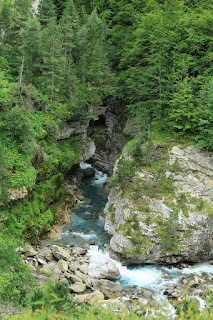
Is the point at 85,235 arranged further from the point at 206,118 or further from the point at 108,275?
the point at 206,118

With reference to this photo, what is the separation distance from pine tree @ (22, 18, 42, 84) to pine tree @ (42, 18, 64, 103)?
2.43 feet

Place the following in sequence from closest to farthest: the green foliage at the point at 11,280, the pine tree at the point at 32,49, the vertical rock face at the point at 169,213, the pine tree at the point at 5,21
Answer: the green foliage at the point at 11,280, the vertical rock face at the point at 169,213, the pine tree at the point at 32,49, the pine tree at the point at 5,21

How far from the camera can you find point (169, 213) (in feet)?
72.7

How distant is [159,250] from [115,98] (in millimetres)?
22330

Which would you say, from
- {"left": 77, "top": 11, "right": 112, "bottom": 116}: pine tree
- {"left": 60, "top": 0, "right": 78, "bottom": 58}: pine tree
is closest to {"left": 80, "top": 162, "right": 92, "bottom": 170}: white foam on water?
{"left": 77, "top": 11, "right": 112, "bottom": 116}: pine tree

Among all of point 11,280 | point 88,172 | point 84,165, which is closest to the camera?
point 11,280

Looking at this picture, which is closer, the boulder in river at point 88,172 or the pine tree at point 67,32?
the pine tree at point 67,32

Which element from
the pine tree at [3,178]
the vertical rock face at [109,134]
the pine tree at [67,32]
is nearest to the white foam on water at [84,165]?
the vertical rock face at [109,134]

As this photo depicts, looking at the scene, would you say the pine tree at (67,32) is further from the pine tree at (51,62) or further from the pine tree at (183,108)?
the pine tree at (183,108)

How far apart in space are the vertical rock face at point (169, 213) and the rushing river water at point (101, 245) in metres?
0.74

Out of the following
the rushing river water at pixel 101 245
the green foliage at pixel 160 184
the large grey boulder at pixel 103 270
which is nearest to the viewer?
the rushing river water at pixel 101 245

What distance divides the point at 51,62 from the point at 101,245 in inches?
722

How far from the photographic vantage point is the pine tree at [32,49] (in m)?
25.9

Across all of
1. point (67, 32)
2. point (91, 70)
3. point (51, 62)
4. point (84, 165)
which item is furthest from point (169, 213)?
point (67, 32)
